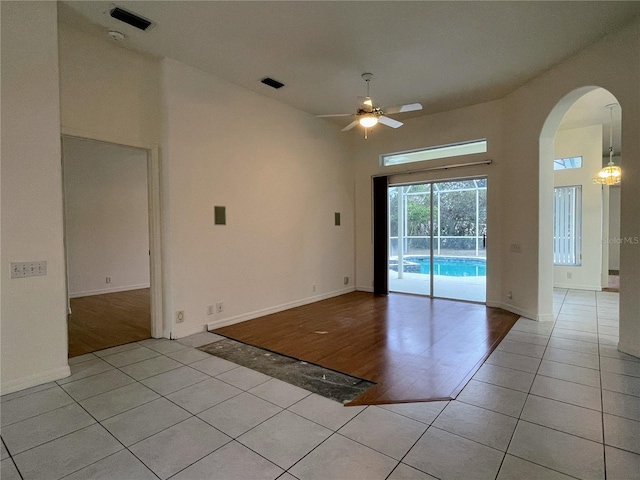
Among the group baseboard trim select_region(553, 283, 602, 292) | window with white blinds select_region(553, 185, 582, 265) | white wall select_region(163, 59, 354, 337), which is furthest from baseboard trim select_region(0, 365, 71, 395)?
baseboard trim select_region(553, 283, 602, 292)

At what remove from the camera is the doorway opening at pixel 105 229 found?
629cm

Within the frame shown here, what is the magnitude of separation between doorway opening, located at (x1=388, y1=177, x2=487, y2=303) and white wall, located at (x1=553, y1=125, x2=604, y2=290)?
7.64ft

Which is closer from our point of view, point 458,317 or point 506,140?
point 458,317

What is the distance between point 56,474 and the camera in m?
1.78

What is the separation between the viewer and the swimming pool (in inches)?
246

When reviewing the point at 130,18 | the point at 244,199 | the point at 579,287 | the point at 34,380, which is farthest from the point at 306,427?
the point at 579,287

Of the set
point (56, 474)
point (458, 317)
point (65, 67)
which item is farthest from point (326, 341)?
point (65, 67)

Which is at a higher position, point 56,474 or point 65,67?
point 65,67

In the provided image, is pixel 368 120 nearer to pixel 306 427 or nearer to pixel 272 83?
pixel 272 83

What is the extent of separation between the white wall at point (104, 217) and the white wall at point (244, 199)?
3.00 m

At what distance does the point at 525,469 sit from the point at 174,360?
303 cm

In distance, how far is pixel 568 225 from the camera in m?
7.07

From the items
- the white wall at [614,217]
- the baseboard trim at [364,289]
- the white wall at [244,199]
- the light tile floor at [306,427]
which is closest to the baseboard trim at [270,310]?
the white wall at [244,199]

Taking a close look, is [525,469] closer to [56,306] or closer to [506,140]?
[56,306]
